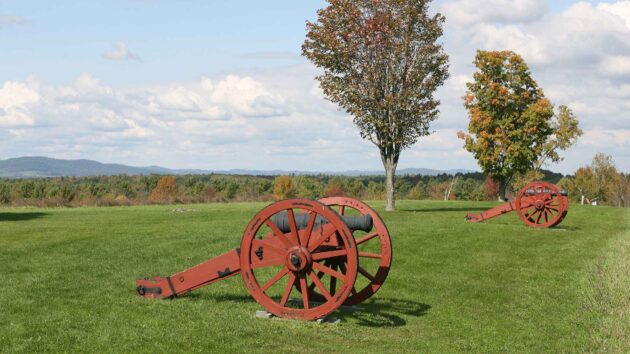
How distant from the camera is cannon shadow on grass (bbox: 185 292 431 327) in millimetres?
10996

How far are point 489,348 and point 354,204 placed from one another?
10.7 ft

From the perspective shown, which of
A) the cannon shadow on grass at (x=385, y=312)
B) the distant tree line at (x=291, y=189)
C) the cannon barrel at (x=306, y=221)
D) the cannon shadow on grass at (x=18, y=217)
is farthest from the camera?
the distant tree line at (x=291, y=189)

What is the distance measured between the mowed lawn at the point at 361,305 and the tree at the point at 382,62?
1216 cm

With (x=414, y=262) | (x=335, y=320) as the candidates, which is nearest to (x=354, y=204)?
(x=335, y=320)

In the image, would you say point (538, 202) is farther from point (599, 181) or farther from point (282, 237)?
point (599, 181)

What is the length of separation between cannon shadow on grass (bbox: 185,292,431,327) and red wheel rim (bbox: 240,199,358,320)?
1040mm

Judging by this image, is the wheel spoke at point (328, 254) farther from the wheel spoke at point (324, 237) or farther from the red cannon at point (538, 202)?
the red cannon at point (538, 202)

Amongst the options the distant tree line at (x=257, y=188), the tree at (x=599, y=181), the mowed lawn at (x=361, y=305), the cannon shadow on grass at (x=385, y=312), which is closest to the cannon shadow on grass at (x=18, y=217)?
the mowed lawn at (x=361, y=305)

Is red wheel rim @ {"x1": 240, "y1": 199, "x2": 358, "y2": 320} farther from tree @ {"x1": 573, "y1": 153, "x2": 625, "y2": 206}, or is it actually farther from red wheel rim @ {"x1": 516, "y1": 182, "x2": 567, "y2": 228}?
tree @ {"x1": 573, "y1": 153, "x2": 625, "y2": 206}

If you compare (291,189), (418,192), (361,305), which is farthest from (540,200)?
(418,192)

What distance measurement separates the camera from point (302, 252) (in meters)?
9.91

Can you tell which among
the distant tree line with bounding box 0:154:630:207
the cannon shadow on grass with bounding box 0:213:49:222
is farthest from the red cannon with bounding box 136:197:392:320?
the distant tree line with bounding box 0:154:630:207

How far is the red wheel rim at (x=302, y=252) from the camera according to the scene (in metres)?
9.61

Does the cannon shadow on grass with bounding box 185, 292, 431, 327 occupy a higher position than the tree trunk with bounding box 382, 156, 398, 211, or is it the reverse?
the tree trunk with bounding box 382, 156, 398, 211
